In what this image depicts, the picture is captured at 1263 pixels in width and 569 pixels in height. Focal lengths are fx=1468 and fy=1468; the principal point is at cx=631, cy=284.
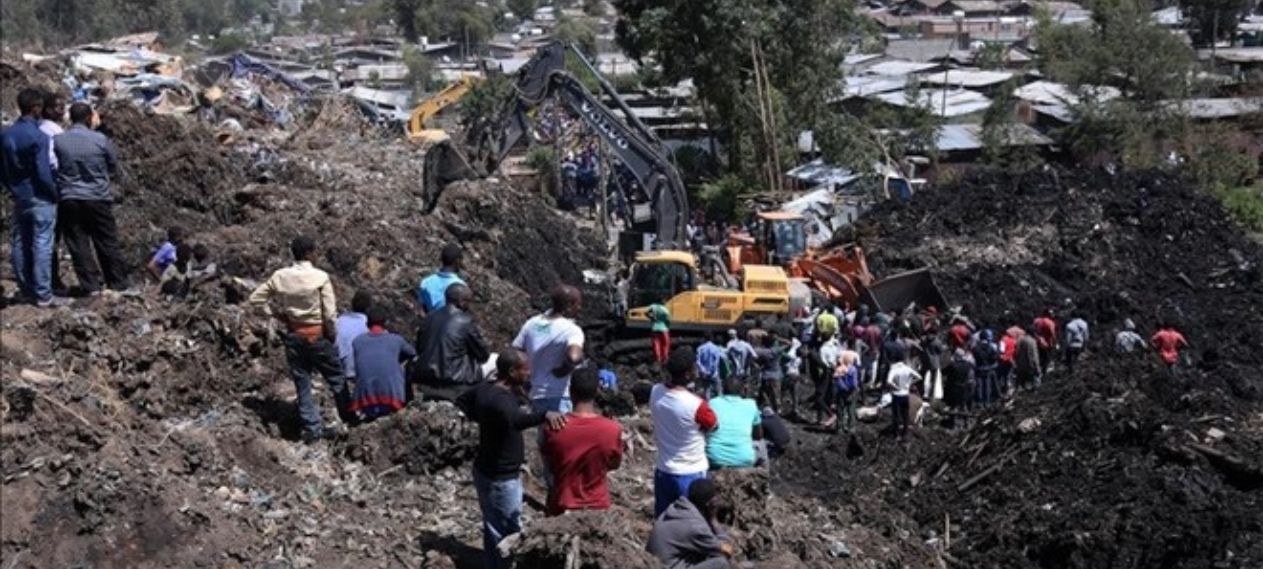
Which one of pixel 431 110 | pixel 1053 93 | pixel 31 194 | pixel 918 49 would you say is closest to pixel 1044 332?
pixel 31 194

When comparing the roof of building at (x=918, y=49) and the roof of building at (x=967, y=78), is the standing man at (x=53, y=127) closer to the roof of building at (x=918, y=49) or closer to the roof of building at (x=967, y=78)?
the roof of building at (x=967, y=78)

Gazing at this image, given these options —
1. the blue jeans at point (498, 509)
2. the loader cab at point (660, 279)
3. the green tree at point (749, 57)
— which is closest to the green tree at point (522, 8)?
the green tree at point (749, 57)

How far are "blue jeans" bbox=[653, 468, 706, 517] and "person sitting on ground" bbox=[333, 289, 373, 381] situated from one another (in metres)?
2.92

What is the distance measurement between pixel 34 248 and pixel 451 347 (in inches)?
139

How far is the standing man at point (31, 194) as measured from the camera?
35.2 feet

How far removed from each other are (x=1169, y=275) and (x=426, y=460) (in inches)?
748

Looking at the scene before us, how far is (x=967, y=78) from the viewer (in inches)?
2359

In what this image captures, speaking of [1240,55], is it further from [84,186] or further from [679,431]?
[679,431]

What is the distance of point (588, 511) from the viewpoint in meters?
7.93

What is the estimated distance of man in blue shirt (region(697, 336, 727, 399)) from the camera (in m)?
17.0

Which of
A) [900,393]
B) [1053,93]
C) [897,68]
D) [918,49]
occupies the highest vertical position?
[900,393]

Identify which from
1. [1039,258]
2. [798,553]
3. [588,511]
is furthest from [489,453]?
[1039,258]

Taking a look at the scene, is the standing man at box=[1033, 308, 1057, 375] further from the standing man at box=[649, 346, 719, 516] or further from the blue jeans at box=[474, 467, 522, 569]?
the blue jeans at box=[474, 467, 522, 569]

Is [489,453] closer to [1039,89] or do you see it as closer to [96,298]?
[96,298]
